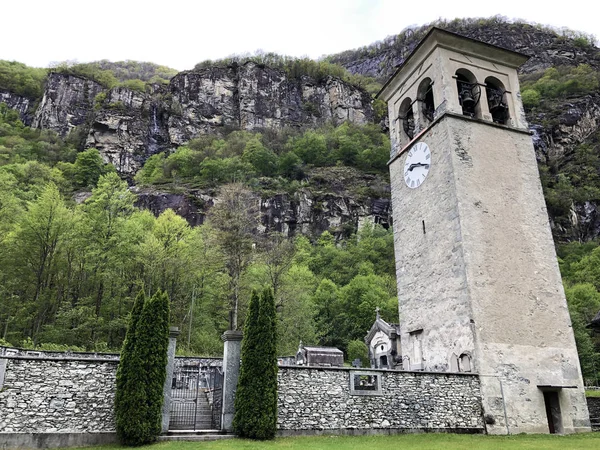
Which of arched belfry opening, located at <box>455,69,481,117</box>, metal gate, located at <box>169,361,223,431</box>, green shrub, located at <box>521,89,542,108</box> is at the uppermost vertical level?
green shrub, located at <box>521,89,542,108</box>

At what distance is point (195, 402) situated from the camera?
37.5 feet

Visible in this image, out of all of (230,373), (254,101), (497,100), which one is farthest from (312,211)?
(230,373)

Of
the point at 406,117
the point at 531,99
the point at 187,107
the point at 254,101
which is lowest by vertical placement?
the point at 406,117

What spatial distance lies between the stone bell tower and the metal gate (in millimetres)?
7056

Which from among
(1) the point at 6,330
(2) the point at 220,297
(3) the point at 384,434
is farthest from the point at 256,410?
(1) the point at 6,330

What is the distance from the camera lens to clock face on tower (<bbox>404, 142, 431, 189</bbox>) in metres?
16.4

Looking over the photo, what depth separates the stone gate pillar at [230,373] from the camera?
10383mm

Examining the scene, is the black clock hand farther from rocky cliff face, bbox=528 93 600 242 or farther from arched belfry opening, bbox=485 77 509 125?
rocky cliff face, bbox=528 93 600 242

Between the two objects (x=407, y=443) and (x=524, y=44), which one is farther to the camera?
(x=524, y=44)

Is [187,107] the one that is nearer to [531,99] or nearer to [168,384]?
[531,99]

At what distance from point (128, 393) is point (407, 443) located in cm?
635

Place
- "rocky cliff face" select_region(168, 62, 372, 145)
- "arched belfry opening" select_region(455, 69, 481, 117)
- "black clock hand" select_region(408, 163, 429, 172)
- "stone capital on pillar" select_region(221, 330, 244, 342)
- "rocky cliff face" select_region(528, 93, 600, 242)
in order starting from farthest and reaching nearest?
"rocky cliff face" select_region(168, 62, 372, 145)
"rocky cliff face" select_region(528, 93, 600, 242)
"arched belfry opening" select_region(455, 69, 481, 117)
"black clock hand" select_region(408, 163, 429, 172)
"stone capital on pillar" select_region(221, 330, 244, 342)

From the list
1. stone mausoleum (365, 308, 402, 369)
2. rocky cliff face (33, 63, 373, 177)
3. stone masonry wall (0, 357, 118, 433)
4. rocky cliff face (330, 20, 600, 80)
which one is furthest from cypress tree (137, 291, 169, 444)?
rocky cliff face (330, 20, 600, 80)

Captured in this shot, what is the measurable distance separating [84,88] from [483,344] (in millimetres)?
84724
